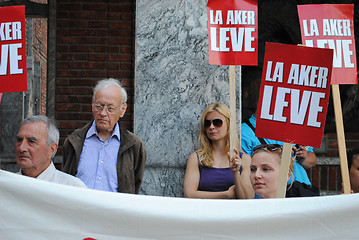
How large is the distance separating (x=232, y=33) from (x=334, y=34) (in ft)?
2.07

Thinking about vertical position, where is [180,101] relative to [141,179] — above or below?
above

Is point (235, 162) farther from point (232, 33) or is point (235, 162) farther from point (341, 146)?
point (232, 33)

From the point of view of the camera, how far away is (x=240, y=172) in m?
4.18

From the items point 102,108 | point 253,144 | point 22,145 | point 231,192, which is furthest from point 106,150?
point 253,144

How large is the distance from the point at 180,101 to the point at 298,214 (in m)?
2.13

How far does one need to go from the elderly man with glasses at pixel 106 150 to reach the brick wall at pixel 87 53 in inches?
123

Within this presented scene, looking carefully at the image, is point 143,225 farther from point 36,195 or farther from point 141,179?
point 141,179

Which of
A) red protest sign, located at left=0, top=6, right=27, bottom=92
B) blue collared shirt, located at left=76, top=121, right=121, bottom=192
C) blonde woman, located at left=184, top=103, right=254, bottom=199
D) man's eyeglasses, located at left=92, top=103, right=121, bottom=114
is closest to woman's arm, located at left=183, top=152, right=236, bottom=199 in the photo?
blonde woman, located at left=184, top=103, right=254, bottom=199

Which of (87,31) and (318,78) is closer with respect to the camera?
(318,78)

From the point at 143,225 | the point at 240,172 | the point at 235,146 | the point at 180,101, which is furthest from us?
the point at 180,101

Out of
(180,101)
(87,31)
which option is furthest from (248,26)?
(87,31)

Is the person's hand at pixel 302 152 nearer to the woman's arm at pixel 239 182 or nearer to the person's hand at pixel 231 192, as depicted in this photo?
the woman's arm at pixel 239 182

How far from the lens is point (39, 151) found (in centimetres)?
360

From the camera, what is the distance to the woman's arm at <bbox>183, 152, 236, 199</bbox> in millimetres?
4023
